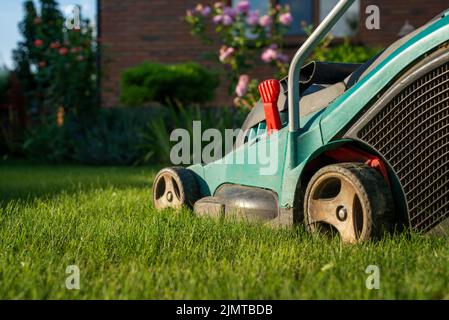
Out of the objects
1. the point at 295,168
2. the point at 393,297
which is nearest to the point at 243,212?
the point at 295,168

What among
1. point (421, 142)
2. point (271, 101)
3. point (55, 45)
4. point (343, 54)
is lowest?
point (421, 142)

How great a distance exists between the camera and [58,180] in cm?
594

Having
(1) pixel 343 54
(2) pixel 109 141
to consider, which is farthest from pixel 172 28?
(1) pixel 343 54

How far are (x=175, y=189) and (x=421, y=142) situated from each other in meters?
1.64

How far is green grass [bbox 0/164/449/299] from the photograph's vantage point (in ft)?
6.41

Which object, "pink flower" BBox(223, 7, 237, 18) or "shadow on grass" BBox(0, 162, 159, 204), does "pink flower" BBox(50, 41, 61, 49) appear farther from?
"pink flower" BBox(223, 7, 237, 18)

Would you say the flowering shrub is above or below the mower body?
above

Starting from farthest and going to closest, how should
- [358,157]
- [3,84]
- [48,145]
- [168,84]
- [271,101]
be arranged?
[3,84] → [168,84] → [48,145] → [271,101] → [358,157]

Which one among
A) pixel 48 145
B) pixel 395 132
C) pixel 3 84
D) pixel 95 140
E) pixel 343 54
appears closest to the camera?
pixel 395 132

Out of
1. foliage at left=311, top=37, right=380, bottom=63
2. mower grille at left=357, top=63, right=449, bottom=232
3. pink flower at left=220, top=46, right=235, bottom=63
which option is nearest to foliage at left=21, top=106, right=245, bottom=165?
pink flower at left=220, top=46, right=235, bottom=63

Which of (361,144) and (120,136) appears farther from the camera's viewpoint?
(120,136)

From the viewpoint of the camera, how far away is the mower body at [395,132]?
2.43 m

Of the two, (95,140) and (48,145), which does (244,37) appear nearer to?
(95,140)

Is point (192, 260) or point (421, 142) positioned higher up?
point (421, 142)
